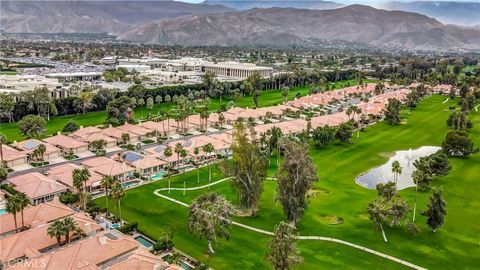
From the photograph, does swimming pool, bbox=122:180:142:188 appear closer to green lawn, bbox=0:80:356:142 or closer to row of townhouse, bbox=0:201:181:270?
row of townhouse, bbox=0:201:181:270

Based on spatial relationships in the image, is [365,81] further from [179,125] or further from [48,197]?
[48,197]

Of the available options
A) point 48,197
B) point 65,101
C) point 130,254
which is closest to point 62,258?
point 130,254

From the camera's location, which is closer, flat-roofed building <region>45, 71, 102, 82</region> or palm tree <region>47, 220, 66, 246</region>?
palm tree <region>47, 220, 66, 246</region>

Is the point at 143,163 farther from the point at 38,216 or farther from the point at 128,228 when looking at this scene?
the point at 38,216

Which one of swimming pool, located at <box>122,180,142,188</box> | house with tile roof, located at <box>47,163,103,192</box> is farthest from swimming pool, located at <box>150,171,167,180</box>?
house with tile roof, located at <box>47,163,103,192</box>

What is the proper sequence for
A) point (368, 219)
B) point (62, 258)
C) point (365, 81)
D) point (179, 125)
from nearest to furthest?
point (62, 258)
point (368, 219)
point (179, 125)
point (365, 81)

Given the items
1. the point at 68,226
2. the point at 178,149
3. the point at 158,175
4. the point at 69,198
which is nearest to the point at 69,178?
the point at 69,198

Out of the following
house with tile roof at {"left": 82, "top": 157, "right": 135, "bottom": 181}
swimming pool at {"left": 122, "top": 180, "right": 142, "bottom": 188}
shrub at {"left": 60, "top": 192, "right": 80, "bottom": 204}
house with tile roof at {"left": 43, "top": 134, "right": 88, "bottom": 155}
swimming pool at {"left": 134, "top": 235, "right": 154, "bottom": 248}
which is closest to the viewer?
swimming pool at {"left": 134, "top": 235, "right": 154, "bottom": 248}
